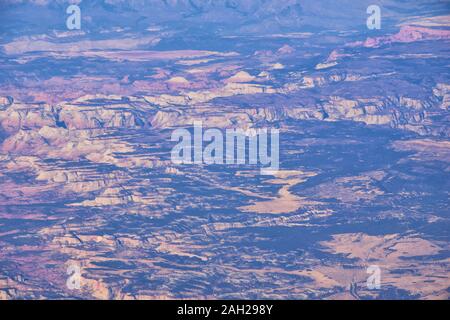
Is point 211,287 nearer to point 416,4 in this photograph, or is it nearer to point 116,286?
point 116,286

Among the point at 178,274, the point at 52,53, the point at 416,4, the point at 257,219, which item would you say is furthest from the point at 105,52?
the point at 178,274
